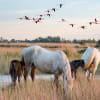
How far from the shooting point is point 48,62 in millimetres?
9008

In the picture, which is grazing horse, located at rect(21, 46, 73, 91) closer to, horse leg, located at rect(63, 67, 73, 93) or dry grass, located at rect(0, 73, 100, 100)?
horse leg, located at rect(63, 67, 73, 93)

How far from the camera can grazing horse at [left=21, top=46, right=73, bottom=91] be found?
7909 mm

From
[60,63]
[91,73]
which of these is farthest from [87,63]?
[60,63]

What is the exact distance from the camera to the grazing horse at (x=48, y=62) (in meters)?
7.91

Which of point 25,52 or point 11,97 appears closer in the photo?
point 11,97

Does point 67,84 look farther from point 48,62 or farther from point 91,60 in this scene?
point 91,60

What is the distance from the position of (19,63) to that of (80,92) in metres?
3.79

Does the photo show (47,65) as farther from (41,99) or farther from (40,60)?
(41,99)

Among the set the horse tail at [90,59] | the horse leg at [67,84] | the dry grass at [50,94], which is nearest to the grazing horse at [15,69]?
the horse tail at [90,59]

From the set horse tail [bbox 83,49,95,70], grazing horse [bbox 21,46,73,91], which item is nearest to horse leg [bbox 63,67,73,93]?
grazing horse [bbox 21,46,73,91]

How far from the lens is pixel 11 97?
620cm

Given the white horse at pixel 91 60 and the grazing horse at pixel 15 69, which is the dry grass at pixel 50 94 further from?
the white horse at pixel 91 60

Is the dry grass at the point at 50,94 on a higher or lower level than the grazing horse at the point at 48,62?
lower

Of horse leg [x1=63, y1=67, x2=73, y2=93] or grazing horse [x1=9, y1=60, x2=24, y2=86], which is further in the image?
grazing horse [x1=9, y1=60, x2=24, y2=86]
